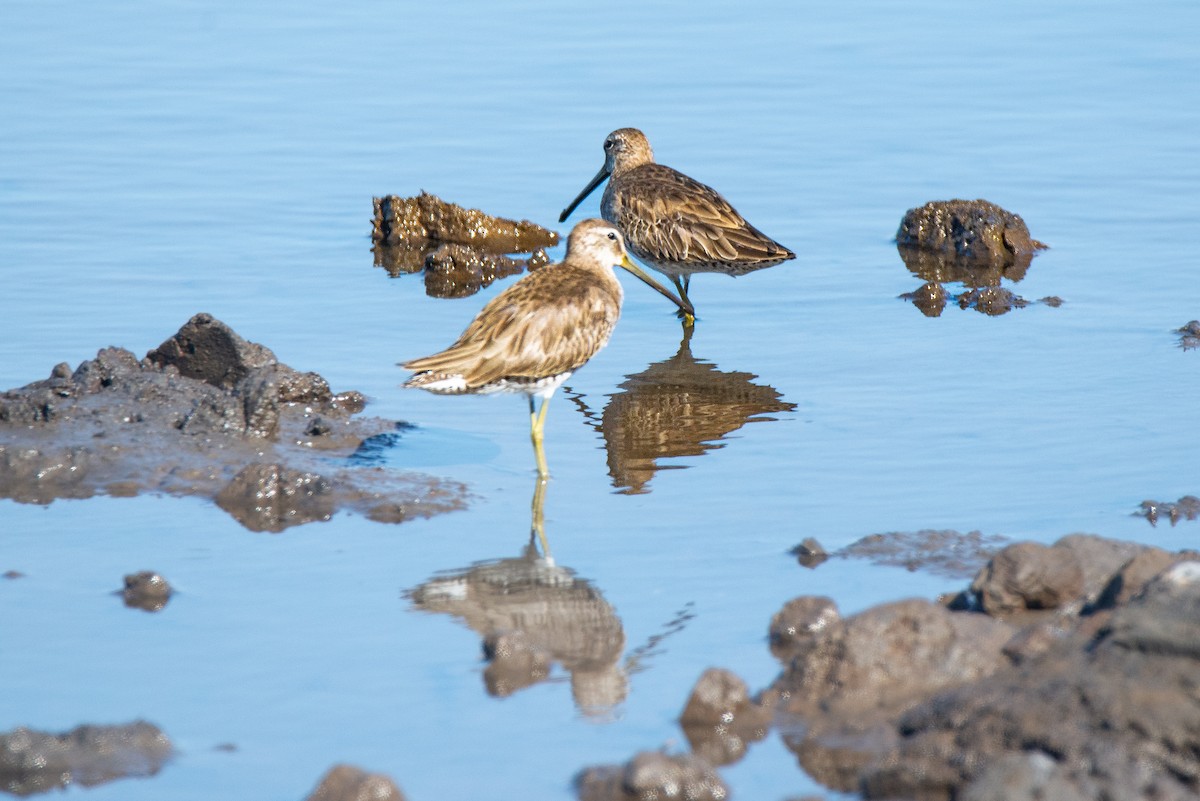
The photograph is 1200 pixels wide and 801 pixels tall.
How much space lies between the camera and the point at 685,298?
1258 centimetres

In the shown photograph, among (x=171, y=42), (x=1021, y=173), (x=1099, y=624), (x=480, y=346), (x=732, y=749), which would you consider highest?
(x=171, y=42)

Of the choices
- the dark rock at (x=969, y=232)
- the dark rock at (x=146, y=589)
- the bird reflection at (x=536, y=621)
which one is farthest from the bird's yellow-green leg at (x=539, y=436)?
the dark rock at (x=969, y=232)

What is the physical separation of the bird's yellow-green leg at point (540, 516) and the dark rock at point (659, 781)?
236 centimetres

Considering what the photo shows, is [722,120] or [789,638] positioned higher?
[722,120]

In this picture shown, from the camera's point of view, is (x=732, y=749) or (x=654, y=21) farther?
(x=654, y=21)

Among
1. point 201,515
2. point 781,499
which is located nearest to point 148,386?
point 201,515

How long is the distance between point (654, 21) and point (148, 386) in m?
12.9

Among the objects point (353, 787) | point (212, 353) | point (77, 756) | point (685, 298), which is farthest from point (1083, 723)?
point (685, 298)

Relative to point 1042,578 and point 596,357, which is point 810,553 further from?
point 596,357

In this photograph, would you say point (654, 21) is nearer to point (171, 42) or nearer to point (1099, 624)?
point (171, 42)

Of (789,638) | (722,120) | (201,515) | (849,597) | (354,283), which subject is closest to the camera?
(789,638)

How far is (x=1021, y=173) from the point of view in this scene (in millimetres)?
15367

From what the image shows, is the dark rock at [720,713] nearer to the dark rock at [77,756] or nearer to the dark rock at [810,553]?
the dark rock at [810,553]

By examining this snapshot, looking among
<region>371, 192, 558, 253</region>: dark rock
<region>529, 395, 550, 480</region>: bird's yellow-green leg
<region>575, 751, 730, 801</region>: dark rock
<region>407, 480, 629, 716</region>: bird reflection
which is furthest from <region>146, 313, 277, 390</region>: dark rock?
<region>575, 751, 730, 801</region>: dark rock
